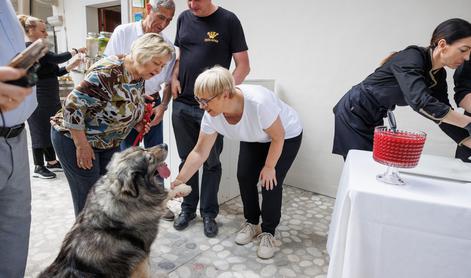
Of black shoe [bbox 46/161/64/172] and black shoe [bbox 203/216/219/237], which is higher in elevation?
black shoe [bbox 203/216/219/237]

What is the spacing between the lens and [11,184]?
1070 millimetres

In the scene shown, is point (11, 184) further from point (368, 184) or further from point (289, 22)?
point (289, 22)

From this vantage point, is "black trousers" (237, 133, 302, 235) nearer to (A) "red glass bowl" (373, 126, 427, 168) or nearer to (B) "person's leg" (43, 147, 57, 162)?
(A) "red glass bowl" (373, 126, 427, 168)

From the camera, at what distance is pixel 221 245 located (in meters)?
1.92

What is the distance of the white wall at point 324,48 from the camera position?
2.18 meters

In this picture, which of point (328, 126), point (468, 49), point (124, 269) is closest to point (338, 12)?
point (328, 126)

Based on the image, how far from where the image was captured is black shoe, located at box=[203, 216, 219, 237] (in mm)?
2010

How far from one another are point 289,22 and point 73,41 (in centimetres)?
462

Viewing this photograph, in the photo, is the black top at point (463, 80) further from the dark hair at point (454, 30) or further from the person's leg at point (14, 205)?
the person's leg at point (14, 205)

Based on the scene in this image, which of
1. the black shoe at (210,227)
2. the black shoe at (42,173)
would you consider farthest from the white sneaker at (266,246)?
the black shoe at (42,173)

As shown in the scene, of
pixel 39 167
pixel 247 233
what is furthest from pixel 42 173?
pixel 247 233

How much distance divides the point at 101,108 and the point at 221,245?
45.4 inches

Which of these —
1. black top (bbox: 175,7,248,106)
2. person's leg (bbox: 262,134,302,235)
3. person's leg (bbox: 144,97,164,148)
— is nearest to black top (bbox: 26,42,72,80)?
person's leg (bbox: 144,97,164,148)

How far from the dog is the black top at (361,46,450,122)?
3.80 feet
